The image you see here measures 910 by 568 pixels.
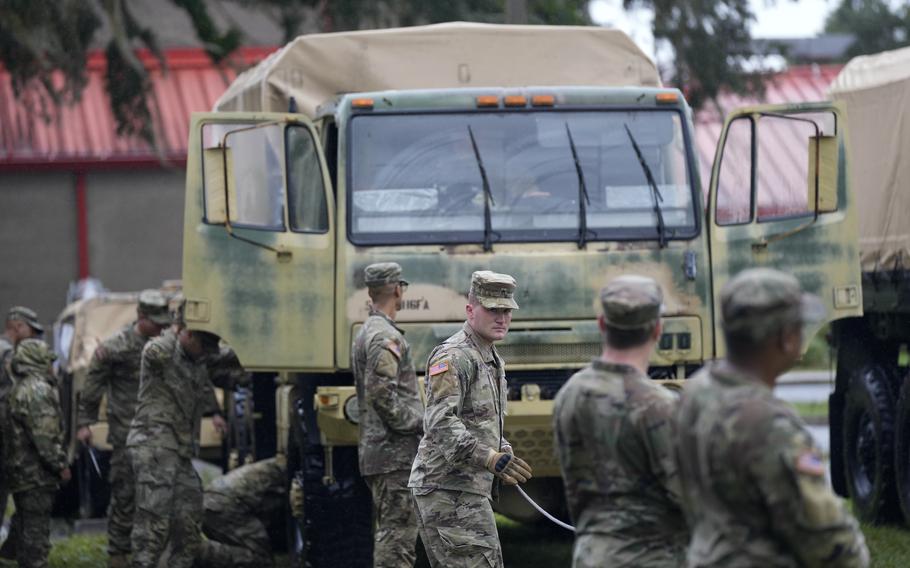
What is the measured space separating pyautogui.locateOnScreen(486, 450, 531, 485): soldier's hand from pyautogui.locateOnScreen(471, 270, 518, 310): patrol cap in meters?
0.66

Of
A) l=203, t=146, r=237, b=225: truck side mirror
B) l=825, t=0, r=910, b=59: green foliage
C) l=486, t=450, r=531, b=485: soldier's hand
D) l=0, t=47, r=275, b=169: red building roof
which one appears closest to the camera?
l=486, t=450, r=531, b=485: soldier's hand

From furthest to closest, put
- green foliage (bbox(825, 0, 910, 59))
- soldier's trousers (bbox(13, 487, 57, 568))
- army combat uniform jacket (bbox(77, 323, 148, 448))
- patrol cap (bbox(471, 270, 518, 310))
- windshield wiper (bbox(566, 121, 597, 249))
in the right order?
green foliage (bbox(825, 0, 910, 59)) → army combat uniform jacket (bbox(77, 323, 148, 448)) → soldier's trousers (bbox(13, 487, 57, 568)) → windshield wiper (bbox(566, 121, 597, 249)) → patrol cap (bbox(471, 270, 518, 310))

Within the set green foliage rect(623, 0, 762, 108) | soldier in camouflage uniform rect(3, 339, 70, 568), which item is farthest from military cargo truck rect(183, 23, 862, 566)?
green foliage rect(623, 0, 762, 108)

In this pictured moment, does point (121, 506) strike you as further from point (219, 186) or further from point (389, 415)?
point (389, 415)

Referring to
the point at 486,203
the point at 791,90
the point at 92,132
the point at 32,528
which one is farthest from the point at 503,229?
the point at 791,90

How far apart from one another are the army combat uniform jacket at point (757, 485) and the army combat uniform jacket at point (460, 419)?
9.92ft

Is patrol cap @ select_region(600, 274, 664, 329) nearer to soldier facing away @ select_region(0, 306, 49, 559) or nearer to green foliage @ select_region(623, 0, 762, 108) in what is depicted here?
soldier facing away @ select_region(0, 306, 49, 559)

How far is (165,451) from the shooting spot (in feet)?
34.9

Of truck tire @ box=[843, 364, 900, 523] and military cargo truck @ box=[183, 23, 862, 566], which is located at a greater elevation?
military cargo truck @ box=[183, 23, 862, 566]

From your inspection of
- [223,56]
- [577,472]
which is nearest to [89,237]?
[223,56]

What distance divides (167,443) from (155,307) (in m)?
1.11

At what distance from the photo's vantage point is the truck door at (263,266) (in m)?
9.59

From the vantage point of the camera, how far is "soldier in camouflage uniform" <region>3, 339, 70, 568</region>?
36.7ft

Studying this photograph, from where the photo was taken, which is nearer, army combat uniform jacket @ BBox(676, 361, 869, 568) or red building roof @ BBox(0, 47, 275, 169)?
army combat uniform jacket @ BBox(676, 361, 869, 568)
